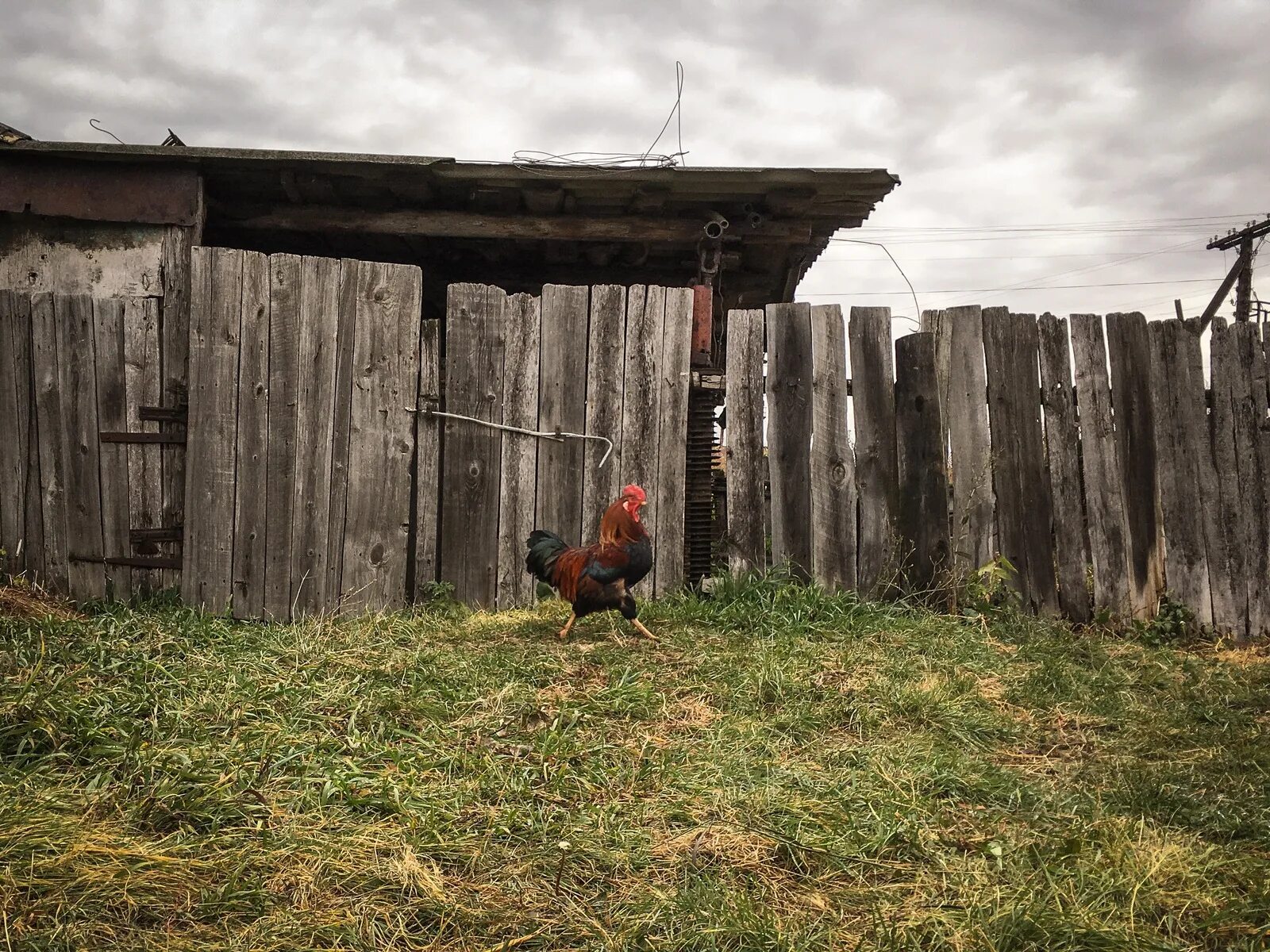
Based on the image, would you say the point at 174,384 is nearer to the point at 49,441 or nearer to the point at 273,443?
the point at 273,443

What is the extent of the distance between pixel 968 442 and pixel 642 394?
2.03 meters

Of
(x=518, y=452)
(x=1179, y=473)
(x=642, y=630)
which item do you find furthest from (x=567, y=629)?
(x=1179, y=473)

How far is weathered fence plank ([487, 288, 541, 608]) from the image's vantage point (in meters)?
5.10

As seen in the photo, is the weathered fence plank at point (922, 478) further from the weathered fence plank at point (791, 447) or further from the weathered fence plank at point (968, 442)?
the weathered fence plank at point (791, 447)

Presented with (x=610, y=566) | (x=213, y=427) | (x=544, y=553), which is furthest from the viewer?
(x=213, y=427)

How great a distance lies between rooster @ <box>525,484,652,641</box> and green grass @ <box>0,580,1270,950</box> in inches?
8.8

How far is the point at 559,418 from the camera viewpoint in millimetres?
5148

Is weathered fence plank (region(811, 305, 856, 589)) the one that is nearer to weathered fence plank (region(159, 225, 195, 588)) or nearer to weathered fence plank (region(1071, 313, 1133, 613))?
weathered fence plank (region(1071, 313, 1133, 613))

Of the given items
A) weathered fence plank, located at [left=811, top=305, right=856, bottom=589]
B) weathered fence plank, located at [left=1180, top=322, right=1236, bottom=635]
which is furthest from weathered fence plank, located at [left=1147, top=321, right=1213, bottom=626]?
weathered fence plank, located at [left=811, top=305, right=856, bottom=589]

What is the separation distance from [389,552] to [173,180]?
11.5 feet

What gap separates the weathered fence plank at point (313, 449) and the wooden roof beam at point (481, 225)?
2.14 meters

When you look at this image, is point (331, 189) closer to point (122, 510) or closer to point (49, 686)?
point (122, 510)

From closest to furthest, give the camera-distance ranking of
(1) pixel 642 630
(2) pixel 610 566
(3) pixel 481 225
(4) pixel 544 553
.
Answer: (2) pixel 610 566
(1) pixel 642 630
(4) pixel 544 553
(3) pixel 481 225

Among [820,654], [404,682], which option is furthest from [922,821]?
[404,682]
